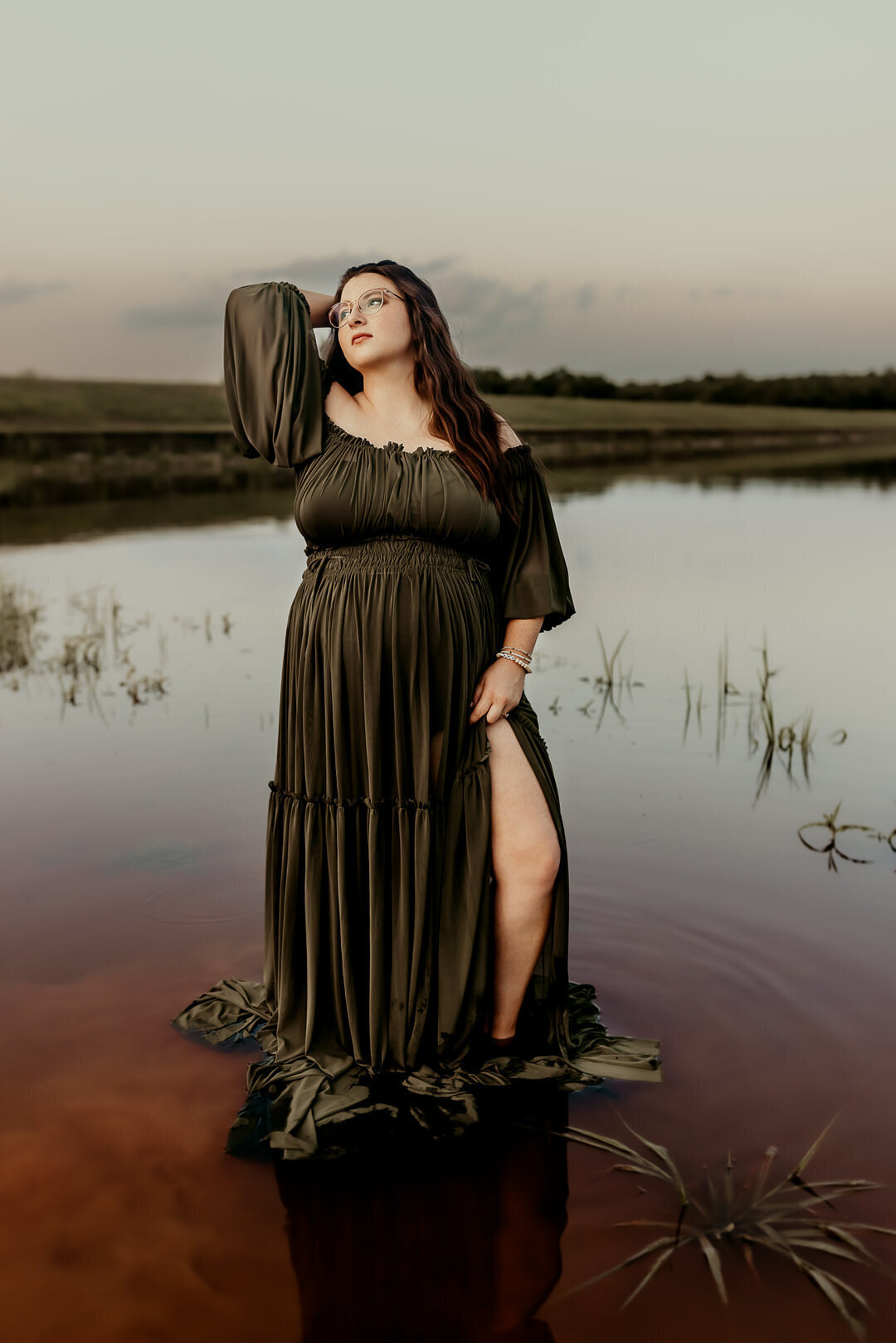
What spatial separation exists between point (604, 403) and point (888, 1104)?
46527mm

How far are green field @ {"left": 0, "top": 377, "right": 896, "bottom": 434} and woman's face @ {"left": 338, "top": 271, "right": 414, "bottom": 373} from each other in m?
34.4

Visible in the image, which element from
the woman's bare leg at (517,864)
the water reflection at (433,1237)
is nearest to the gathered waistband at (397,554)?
the woman's bare leg at (517,864)

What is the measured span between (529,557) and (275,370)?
0.76 m

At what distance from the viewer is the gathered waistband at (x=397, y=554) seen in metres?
2.90

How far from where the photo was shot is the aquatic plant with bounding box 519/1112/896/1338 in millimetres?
2314

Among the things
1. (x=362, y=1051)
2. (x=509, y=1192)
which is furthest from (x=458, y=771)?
(x=509, y=1192)

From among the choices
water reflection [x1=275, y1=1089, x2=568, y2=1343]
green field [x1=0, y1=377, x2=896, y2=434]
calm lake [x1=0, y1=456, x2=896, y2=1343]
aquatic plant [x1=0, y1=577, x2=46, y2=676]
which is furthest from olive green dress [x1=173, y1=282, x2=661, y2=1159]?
green field [x1=0, y1=377, x2=896, y2=434]

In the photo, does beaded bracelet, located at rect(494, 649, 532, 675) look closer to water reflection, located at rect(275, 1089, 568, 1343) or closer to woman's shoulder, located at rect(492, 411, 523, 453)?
woman's shoulder, located at rect(492, 411, 523, 453)

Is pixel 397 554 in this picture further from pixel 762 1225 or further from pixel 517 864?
pixel 762 1225

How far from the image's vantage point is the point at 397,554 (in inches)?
114

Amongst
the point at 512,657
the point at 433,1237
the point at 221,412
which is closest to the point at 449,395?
the point at 512,657

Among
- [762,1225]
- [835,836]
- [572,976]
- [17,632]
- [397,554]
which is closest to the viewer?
[762,1225]

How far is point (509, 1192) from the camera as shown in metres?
2.61

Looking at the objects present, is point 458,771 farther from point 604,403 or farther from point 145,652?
point 604,403
